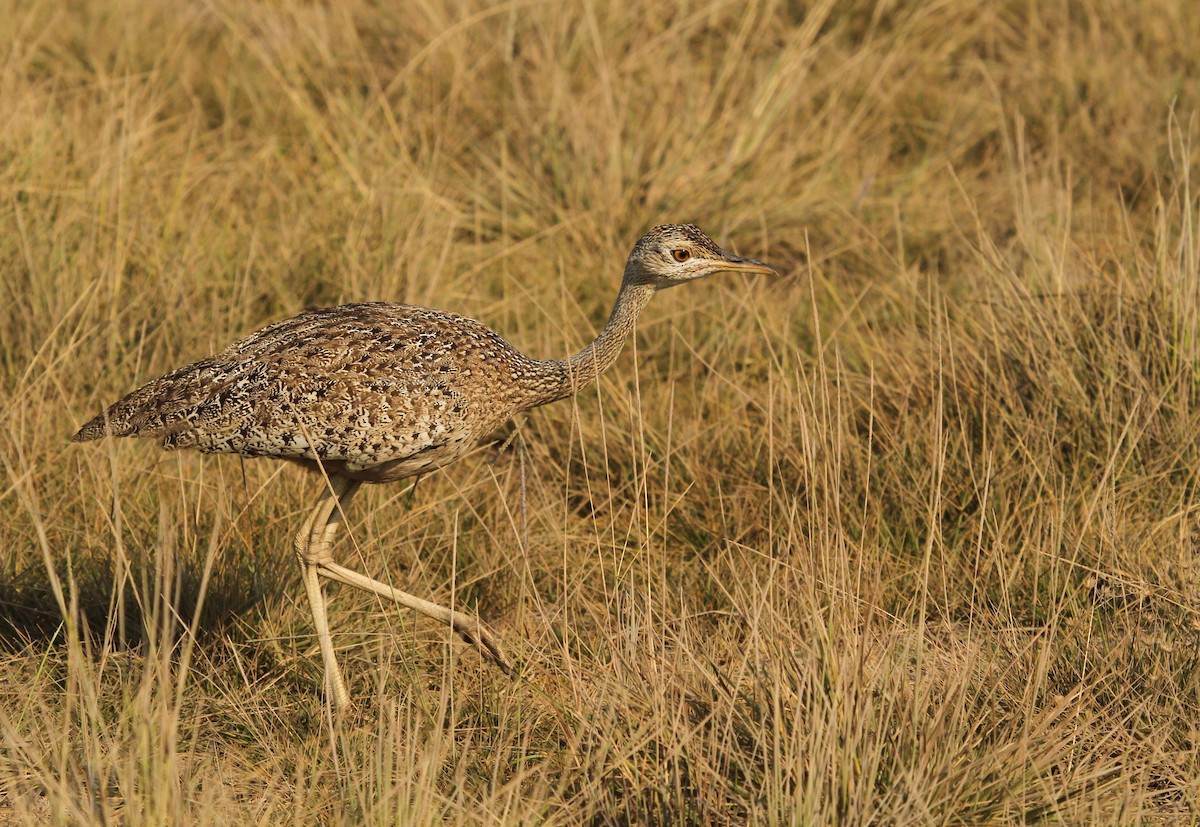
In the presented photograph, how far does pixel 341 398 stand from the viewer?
4191 millimetres

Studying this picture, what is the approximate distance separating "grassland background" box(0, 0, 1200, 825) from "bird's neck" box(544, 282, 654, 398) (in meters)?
0.37

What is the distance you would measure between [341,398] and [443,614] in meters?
0.73

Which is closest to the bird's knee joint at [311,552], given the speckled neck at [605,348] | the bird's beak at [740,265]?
the speckled neck at [605,348]

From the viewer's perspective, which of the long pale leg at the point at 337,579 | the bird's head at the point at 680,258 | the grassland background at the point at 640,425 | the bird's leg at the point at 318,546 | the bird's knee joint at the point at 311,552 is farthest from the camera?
the bird's head at the point at 680,258

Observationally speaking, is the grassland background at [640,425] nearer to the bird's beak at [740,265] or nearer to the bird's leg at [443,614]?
the bird's leg at [443,614]

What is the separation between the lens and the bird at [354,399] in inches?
165

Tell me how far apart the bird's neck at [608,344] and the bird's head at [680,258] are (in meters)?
0.10

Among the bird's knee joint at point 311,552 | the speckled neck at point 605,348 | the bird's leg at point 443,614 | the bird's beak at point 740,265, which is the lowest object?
the bird's leg at point 443,614

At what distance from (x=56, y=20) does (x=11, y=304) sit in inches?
106

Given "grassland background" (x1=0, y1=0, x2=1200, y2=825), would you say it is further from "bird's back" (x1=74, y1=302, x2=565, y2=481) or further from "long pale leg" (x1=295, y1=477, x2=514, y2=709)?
"bird's back" (x1=74, y1=302, x2=565, y2=481)

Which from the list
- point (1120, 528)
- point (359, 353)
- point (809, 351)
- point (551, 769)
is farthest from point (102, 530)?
point (1120, 528)

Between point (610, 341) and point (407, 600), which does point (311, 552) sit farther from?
point (610, 341)

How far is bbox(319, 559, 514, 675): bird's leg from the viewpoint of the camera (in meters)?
4.14

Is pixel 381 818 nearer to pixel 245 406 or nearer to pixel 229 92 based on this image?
pixel 245 406
